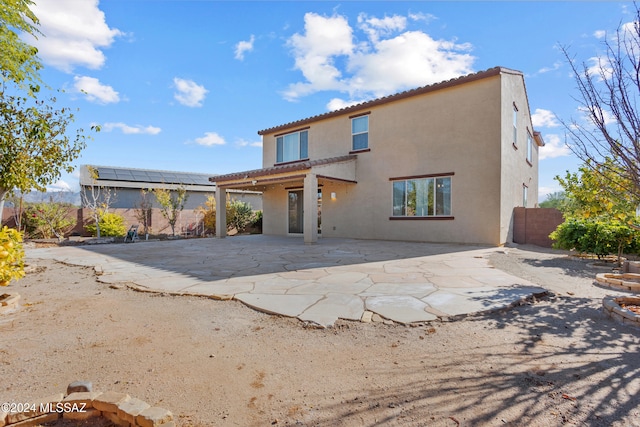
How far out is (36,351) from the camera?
270 centimetres

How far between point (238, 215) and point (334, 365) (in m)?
16.0

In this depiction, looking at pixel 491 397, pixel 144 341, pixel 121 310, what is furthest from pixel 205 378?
pixel 121 310

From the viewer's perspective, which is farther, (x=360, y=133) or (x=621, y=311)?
(x=360, y=133)

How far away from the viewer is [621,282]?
4922mm

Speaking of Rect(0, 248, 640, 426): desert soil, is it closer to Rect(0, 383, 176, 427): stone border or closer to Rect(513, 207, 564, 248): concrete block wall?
Rect(0, 383, 176, 427): stone border

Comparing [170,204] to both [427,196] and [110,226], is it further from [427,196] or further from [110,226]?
→ [427,196]

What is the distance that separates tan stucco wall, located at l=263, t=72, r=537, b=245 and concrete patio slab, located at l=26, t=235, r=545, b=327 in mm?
2693

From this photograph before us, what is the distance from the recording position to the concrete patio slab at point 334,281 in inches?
148

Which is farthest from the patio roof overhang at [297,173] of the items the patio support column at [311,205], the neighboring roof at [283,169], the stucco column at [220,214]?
the stucco column at [220,214]

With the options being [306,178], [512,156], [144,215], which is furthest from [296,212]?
[512,156]

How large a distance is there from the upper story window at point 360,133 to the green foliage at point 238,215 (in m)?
7.77

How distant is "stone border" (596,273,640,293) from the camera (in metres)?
4.77

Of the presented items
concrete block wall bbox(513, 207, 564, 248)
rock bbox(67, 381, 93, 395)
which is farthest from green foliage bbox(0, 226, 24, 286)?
concrete block wall bbox(513, 207, 564, 248)

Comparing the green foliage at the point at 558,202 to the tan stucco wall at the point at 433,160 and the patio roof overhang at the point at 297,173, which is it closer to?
the tan stucco wall at the point at 433,160
